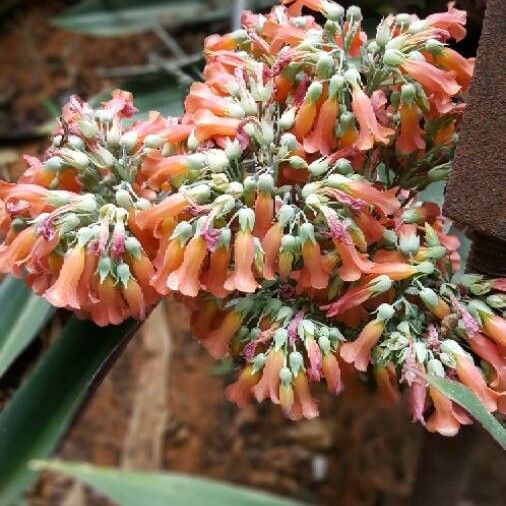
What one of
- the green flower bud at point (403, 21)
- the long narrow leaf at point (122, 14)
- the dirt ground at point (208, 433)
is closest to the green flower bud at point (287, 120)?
the green flower bud at point (403, 21)

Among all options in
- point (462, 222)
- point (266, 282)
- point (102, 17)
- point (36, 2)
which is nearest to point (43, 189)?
point (266, 282)

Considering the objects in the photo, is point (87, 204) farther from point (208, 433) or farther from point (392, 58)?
point (208, 433)

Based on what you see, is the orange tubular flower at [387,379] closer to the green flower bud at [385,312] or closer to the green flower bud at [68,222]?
the green flower bud at [385,312]

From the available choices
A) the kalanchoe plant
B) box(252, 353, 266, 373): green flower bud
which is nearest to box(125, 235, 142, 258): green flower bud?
the kalanchoe plant

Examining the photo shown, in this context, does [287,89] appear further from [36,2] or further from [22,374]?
[36,2]

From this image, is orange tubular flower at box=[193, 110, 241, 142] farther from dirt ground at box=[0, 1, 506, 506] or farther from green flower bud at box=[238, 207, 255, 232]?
dirt ground at box=[0, 1, 506, 506]

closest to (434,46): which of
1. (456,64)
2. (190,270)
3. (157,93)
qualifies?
(456,64)

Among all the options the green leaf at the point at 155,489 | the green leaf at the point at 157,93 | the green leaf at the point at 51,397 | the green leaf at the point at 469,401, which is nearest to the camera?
the green leaf at the point at 155,489
